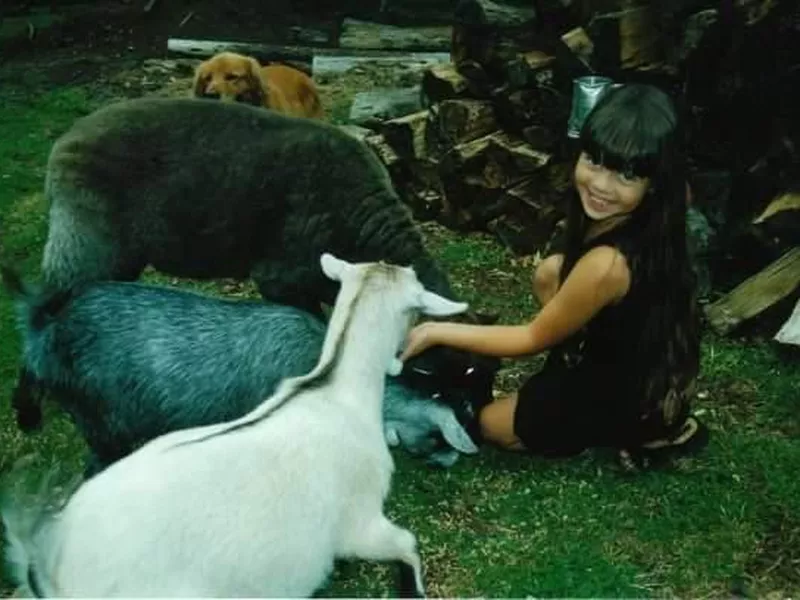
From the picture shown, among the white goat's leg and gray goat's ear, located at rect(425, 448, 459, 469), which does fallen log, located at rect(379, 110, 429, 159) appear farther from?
the white goat's leg

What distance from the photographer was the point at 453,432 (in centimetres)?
466

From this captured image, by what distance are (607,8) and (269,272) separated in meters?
2.11

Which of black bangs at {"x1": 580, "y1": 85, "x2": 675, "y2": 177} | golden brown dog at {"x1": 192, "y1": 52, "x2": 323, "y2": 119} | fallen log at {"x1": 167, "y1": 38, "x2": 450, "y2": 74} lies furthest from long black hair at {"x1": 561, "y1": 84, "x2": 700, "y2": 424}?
fallen log at {"x1": 167, "y1": 38, "x2": 450, "y2": 74}

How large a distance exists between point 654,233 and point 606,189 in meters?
0.24

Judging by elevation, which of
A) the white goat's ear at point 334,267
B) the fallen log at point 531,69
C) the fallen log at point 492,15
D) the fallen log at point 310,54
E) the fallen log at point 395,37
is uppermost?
the fallen log at point 492,15

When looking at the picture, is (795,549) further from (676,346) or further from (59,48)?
(59,48)

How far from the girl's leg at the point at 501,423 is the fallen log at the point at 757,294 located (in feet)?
4.50

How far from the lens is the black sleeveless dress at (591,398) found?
15.1 feet

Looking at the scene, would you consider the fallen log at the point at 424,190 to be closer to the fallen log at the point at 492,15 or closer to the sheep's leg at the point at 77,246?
the fallen log at the point at 492,15

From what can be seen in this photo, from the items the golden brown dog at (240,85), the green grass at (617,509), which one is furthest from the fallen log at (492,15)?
the green grass at (617,509)

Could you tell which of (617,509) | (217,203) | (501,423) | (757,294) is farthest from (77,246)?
(757,294)

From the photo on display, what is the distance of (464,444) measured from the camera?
466cm

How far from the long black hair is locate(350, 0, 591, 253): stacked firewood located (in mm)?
2053

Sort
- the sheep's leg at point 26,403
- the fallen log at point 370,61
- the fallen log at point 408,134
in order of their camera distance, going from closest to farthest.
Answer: the sheep's leg at point 26,403, the fallen log at point 408,134, the fallen log at point 370,61
